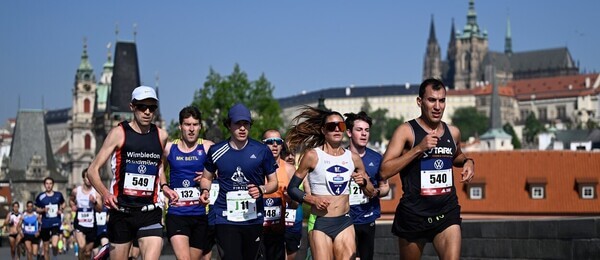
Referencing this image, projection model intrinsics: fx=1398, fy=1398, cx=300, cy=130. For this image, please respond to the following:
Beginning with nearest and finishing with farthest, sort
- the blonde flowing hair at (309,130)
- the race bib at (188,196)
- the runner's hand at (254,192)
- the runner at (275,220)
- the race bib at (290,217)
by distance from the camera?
the runner's hand at (254,192), the blonde flowing hair at (309,130), the race bib at (188,196), the runner at (275,220), the race bib at (290,217)

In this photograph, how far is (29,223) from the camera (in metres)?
26.1

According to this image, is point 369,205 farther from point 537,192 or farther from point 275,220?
point 537,192

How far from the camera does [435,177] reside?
10.7 m

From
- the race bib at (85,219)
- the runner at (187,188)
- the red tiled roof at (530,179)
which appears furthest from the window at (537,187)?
the runner at (187,188)

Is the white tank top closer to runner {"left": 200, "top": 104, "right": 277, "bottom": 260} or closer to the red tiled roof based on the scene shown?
runner {"left": 200, "top": 104, "right": 277, "bottom": 260}

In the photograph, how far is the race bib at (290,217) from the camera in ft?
48.6

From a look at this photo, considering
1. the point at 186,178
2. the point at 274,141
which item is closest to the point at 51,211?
the point at 274,141

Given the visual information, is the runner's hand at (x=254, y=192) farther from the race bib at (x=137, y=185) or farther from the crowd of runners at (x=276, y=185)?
the race bib at (x=137, y=185)

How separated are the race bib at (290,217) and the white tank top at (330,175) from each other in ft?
8.77

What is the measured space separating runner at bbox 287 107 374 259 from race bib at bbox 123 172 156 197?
49.2 inches

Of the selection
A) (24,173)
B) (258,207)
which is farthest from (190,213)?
(24,173)

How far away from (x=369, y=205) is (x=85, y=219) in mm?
7643

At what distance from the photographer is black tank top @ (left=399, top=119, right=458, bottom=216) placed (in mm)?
10711

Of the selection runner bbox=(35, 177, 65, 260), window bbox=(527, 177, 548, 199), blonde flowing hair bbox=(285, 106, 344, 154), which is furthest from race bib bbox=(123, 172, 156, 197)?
window bbox=(527, 177, 548, 199)
